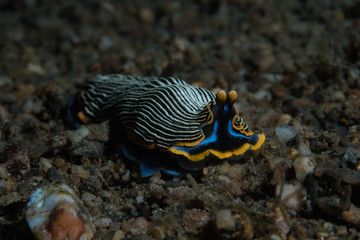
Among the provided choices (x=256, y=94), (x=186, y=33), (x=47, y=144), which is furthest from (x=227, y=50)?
(x=47, y=144)

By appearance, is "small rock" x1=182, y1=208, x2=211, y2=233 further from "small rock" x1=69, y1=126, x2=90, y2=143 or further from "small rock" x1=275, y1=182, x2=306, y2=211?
"small rock" x1=69, y1=126, x2=90, y2=143

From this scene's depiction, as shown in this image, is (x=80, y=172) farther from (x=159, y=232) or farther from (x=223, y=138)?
(x=223, y=138)

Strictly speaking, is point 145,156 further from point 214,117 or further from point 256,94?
point 256,94

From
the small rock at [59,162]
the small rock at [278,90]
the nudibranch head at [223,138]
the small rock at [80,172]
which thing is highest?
the small rock at [278,90]

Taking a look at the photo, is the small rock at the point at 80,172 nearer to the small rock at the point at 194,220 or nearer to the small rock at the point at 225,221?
the small rock at the point at 194,220

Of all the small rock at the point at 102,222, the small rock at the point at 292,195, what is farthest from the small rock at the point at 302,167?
the small rock at the point at 102,222

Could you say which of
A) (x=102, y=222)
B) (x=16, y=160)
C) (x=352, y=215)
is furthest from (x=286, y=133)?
(x=16, y=160)
